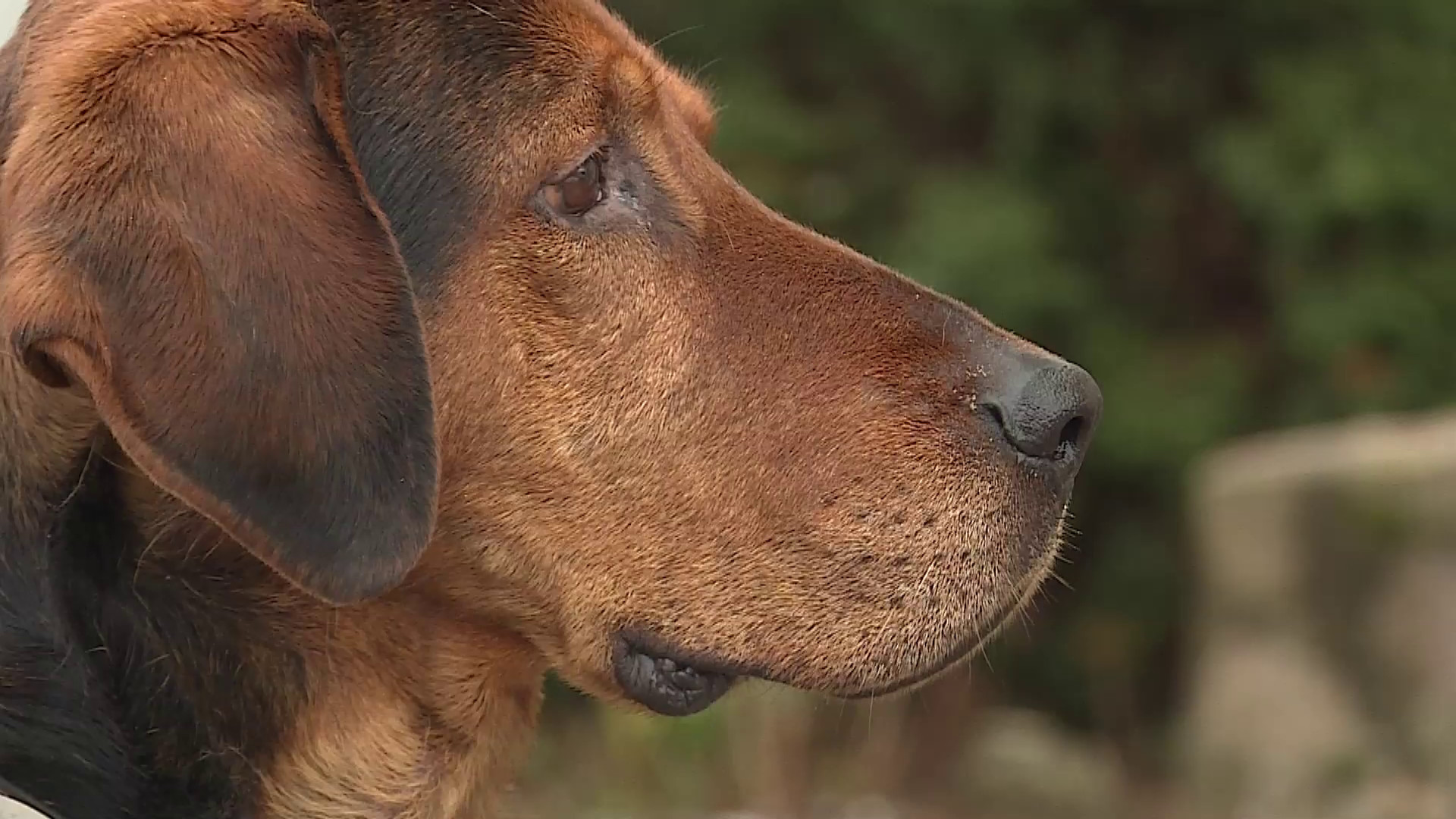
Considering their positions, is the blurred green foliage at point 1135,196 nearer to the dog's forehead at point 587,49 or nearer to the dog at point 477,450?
the dog's forehead at point 587,49

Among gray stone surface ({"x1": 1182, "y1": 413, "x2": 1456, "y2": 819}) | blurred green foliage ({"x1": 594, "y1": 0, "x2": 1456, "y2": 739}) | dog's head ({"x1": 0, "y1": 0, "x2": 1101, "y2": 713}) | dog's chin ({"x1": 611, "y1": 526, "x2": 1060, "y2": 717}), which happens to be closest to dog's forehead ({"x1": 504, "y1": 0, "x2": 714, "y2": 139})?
dog's head ({"x1": 0, "y1": 0, "x2": 1101, "y2": 713})

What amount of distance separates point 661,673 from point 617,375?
1.48ft

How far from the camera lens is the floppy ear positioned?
2189mm

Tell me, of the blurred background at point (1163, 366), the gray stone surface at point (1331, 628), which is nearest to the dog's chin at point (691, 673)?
the blurred background at point (1163, 366)

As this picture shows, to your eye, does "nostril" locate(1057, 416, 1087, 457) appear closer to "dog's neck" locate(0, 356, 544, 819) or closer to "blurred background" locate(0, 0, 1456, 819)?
"dog's neck" locate(0, 356, 544, 819)

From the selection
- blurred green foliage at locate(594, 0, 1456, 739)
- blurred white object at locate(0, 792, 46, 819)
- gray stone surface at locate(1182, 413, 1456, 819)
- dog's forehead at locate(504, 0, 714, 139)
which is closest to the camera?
blurred white object at locate(0, 792, 46, 819)

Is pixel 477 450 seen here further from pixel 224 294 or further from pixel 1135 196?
pixel 1135 196

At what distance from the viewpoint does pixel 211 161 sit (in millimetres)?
2273

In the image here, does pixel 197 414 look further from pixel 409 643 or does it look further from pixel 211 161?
pixel 409 643

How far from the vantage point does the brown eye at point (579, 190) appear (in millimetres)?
2650

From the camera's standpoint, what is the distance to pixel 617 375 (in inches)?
103

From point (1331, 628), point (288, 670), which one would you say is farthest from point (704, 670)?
point (1331, 628)

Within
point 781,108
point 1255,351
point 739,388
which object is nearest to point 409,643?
point 739,388

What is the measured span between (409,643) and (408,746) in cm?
17
